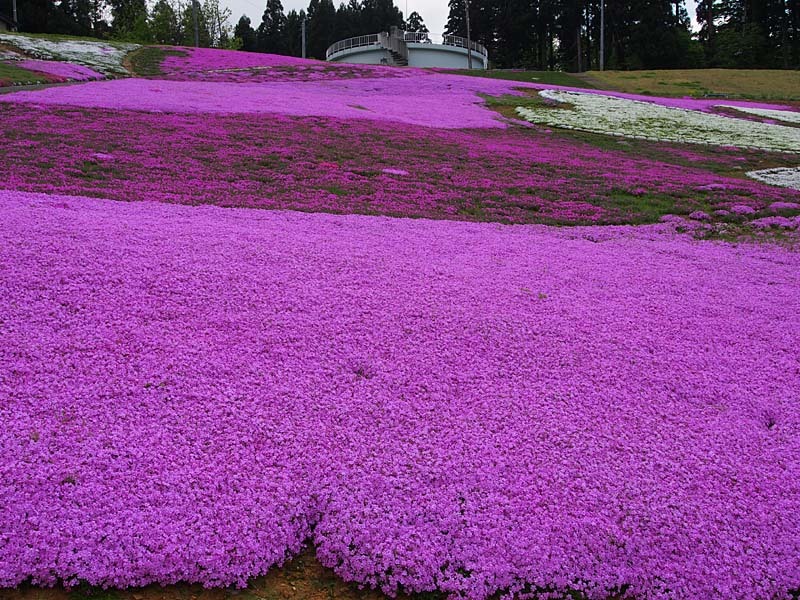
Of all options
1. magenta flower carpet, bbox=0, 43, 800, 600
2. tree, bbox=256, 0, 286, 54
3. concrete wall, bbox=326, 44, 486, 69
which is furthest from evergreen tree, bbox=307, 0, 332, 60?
magenta flower carpet, bbox=0, 43, 800, 600

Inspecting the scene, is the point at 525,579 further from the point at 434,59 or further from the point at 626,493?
the point at 434,59

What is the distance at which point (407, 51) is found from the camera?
75.9 meters

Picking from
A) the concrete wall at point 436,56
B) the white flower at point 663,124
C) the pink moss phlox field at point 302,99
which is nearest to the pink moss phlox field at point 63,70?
the pink moss phlox field at point 302,99

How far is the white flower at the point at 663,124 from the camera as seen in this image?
28.8 m

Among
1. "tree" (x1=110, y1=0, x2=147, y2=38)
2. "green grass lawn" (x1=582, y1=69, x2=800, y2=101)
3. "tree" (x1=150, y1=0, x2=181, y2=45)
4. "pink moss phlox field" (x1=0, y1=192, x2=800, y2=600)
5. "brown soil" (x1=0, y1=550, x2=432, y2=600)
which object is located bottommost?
"brown soil" (x1=0, y1=550, x2=432, y2=600)

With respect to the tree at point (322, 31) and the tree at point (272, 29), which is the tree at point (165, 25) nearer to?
the tree at point (272, 29)

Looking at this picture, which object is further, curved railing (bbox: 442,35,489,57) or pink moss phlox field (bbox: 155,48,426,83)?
curved railing (bbox: 442,35,489,57)

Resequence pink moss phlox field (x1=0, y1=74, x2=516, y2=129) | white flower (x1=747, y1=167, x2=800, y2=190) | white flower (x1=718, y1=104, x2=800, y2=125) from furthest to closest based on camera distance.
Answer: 1. white flower (x1=718, y1=104, x2=800, y2=125)
2. pink moss phlox field (x1=0, y1=74, x2=516, y2=129)
3. white flower (x1=747, y1=167, x2=800, y2=190)

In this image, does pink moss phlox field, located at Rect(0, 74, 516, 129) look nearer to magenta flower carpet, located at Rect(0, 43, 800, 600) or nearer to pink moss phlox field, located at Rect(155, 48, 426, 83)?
pink moss phlox field, located at Rect(155, 48, 426, 83)

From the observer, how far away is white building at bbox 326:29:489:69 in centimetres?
7531

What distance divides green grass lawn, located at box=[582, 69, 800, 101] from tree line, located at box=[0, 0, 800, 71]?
73.2 ft

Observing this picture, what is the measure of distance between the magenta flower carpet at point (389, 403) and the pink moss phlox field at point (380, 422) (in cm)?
2

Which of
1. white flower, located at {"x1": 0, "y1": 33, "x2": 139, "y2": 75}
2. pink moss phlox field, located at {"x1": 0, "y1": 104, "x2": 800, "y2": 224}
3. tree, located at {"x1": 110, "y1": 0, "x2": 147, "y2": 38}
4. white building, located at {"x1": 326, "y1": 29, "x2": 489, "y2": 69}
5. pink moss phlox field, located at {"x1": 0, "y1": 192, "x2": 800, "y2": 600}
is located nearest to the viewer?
pink moss phlox field, located at {"x1": 0, "y1": 192, "x2": 800, "y2": 600}

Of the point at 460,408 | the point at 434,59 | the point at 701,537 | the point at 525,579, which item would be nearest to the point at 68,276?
the point at 460,408
